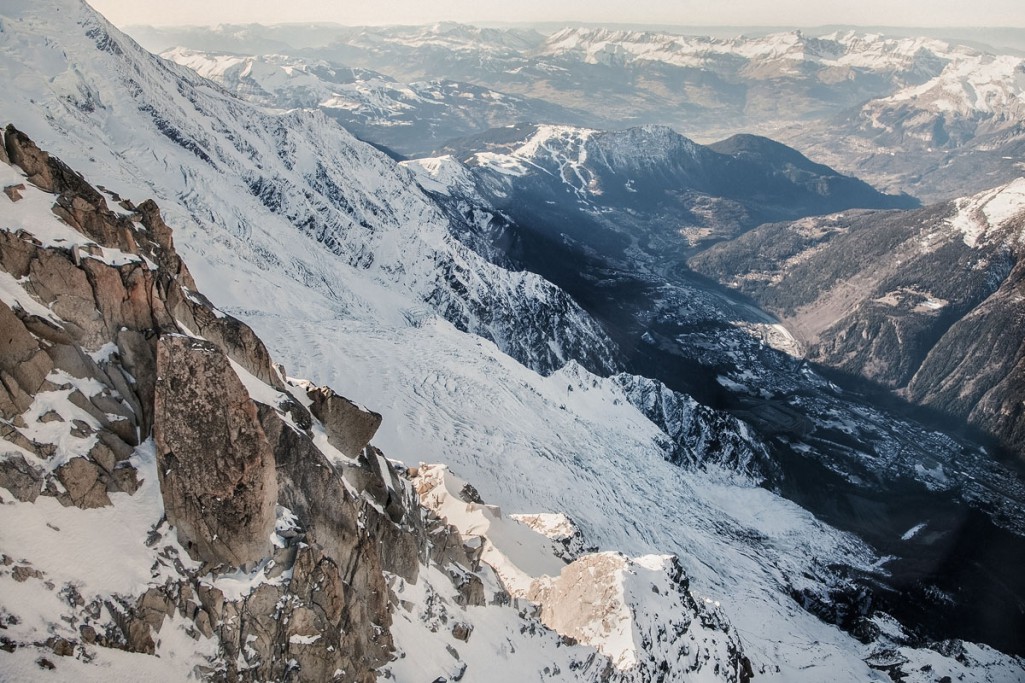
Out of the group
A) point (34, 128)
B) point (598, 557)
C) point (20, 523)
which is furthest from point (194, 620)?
point (34, 128)

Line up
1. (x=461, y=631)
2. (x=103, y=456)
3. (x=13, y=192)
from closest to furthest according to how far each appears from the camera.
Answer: (x=103, y=456) → (x=13, y=192) → (x=461, y=631)

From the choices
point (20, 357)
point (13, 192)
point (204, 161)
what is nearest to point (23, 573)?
point (20, 357)

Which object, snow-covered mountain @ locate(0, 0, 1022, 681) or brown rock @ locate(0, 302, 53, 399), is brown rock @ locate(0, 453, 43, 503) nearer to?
snow-covered mountain @ locate(0, 0, 1022, 681)

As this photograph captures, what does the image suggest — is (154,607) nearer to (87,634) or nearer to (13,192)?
(87,634)

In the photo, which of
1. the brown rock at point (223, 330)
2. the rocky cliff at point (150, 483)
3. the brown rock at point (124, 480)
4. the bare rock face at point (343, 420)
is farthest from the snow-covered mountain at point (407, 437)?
the bare rock face at point (343, 420)

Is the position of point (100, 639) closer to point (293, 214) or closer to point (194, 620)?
point (194, 620)

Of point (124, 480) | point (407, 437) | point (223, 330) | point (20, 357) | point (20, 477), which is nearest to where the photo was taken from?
point (20, 477)
